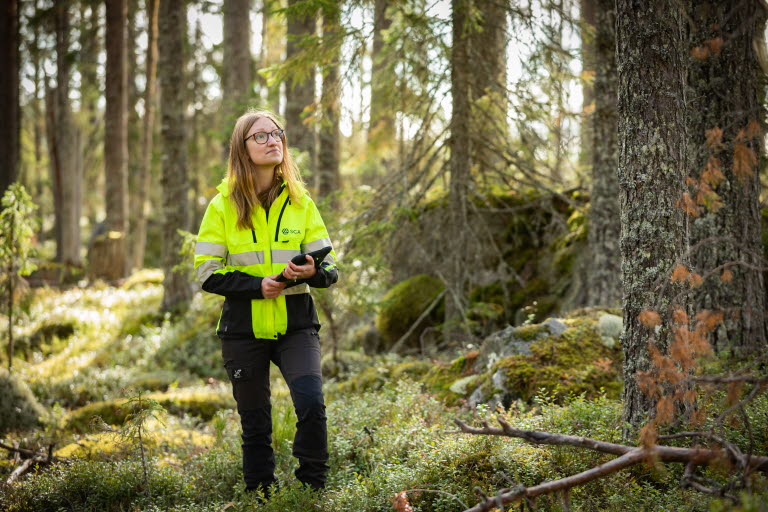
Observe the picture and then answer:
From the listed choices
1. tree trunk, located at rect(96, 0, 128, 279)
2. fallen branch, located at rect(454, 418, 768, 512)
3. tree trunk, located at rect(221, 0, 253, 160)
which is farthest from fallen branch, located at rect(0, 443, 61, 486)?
tree trunk, located at rect(96, 0, 128, 279)

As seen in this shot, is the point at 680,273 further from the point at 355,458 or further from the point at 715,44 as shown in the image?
the point at 355,458

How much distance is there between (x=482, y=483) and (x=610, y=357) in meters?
2.37

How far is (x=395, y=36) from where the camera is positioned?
6.98 meters

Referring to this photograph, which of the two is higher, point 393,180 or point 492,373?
point 393,180

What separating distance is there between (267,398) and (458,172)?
14.7ft

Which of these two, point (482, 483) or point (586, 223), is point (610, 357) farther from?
point (586, 223)

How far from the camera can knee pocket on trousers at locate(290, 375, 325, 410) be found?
3.63 metres

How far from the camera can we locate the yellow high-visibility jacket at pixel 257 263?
3711 mm

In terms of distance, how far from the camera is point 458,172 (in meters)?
7.55

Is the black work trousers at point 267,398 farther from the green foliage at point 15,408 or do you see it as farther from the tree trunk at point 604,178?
the tree trunk at point 604,178

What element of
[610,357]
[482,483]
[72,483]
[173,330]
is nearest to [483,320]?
[610,357]

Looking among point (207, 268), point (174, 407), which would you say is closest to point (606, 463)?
point (207, 268)

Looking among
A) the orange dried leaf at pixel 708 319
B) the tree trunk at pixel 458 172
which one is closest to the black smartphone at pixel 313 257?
the orange dried leaf at pixel 708 319

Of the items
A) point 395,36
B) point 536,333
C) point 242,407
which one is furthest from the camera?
point 395,36
